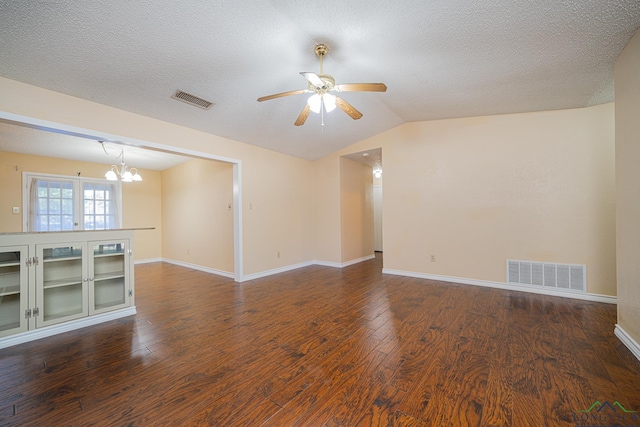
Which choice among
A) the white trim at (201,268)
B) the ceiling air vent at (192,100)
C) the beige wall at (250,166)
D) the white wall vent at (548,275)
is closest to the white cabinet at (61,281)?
the beige wall at (250,166)

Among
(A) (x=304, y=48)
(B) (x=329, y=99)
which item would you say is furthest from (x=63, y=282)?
(A) (x=304, y=48)

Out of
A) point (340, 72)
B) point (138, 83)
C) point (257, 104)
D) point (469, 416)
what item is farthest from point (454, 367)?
point (138, 83)

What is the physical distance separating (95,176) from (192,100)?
464 centimetres

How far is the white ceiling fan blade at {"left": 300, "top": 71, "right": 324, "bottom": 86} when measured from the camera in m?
2.02

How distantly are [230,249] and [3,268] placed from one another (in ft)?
9.47

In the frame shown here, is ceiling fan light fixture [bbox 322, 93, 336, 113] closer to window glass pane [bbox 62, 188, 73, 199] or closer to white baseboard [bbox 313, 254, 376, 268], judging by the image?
white baseboard [bbox 313, 254, 376, 268]

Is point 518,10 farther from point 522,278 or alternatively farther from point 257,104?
point 522,278

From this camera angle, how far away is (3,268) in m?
2.39

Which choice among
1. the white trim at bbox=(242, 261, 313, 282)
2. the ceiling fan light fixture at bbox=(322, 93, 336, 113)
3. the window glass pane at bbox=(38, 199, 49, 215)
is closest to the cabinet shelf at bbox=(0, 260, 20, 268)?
the white trim at bbox=(242, 261, 313, 282)

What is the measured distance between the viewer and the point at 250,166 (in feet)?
15.8

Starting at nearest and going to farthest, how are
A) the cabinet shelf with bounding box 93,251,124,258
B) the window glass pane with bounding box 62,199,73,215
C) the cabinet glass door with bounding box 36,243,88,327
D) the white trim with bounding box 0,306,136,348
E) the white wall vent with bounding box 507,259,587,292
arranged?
the white trim with bounding box 0,306,136,348
the cabinet glass door with bounding box 36,243,88,327
the cabinet shelf with bounding box 93,251,124,258
the white wall vent with bounding box 507,259,587,292
the window glass pane with bounding box 62,199,73,215

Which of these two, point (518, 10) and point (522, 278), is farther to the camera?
point (522, 278)

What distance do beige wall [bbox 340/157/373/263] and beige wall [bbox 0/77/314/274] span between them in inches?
34.2

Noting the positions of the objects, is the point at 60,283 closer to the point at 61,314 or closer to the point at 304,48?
the point at 61,314
